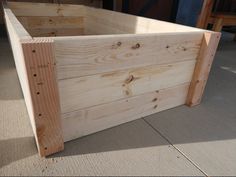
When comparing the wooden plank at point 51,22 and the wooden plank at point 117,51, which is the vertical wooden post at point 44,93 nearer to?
the wooden plank at point 117,51

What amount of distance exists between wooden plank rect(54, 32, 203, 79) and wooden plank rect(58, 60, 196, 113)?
27mm

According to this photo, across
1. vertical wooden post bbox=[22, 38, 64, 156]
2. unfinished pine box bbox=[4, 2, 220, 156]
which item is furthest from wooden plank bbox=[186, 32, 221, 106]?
vertical wooden post bbox=[22, 38, 64, 156]

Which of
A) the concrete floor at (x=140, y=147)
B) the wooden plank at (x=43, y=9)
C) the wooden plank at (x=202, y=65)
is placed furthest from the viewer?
the wooden plank at (x=43, y=9)

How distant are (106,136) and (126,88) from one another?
217 millimetres

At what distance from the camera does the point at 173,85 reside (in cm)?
101

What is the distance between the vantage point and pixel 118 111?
874mm

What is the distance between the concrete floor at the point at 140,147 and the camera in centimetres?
69

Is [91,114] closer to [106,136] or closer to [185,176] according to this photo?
[106,136]

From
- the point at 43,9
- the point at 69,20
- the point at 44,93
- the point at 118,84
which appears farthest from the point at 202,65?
the point at 43,9

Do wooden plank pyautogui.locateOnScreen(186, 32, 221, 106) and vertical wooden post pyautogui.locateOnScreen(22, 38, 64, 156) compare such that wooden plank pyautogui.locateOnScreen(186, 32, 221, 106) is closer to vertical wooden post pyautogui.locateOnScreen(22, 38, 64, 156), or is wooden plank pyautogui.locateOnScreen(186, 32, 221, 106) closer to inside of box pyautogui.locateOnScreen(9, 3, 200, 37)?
inside of box pyautogui.locateOnScreen(9, 3, 200, 37)

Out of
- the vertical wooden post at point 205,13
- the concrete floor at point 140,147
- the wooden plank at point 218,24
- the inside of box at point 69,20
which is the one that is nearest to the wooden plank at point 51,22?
the inside of box at point 69,20

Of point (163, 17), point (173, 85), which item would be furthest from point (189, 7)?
point (173, 85)

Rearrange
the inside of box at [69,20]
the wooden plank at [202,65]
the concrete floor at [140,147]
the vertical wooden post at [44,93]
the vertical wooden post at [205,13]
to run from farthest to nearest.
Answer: the vertical wooden post at [205,13] < the inside of box at [69,20] < the wooden plank at [202,65] < the concrete floor at [140,147] < the vertical wooden post at [44,93]

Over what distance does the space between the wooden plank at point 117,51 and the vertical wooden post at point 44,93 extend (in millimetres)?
39
